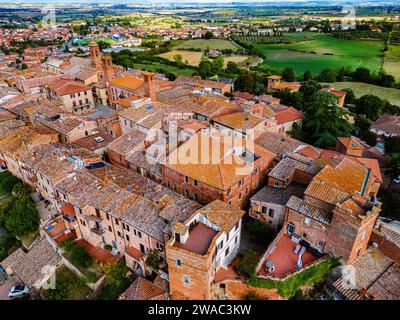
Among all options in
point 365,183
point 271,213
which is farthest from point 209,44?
point 271,213

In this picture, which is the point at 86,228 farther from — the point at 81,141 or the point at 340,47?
the point at 340,47

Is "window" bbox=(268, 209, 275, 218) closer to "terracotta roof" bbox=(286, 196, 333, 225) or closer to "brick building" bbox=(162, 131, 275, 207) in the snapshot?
"terracotta roof" bbox=(286, 196, 333, 225)

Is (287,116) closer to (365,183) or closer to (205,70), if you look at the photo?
(365,183)

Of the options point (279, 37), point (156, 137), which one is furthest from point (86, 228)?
point (279, 37)

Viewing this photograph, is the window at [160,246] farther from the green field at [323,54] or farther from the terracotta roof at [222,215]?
the green field at [323,54]
